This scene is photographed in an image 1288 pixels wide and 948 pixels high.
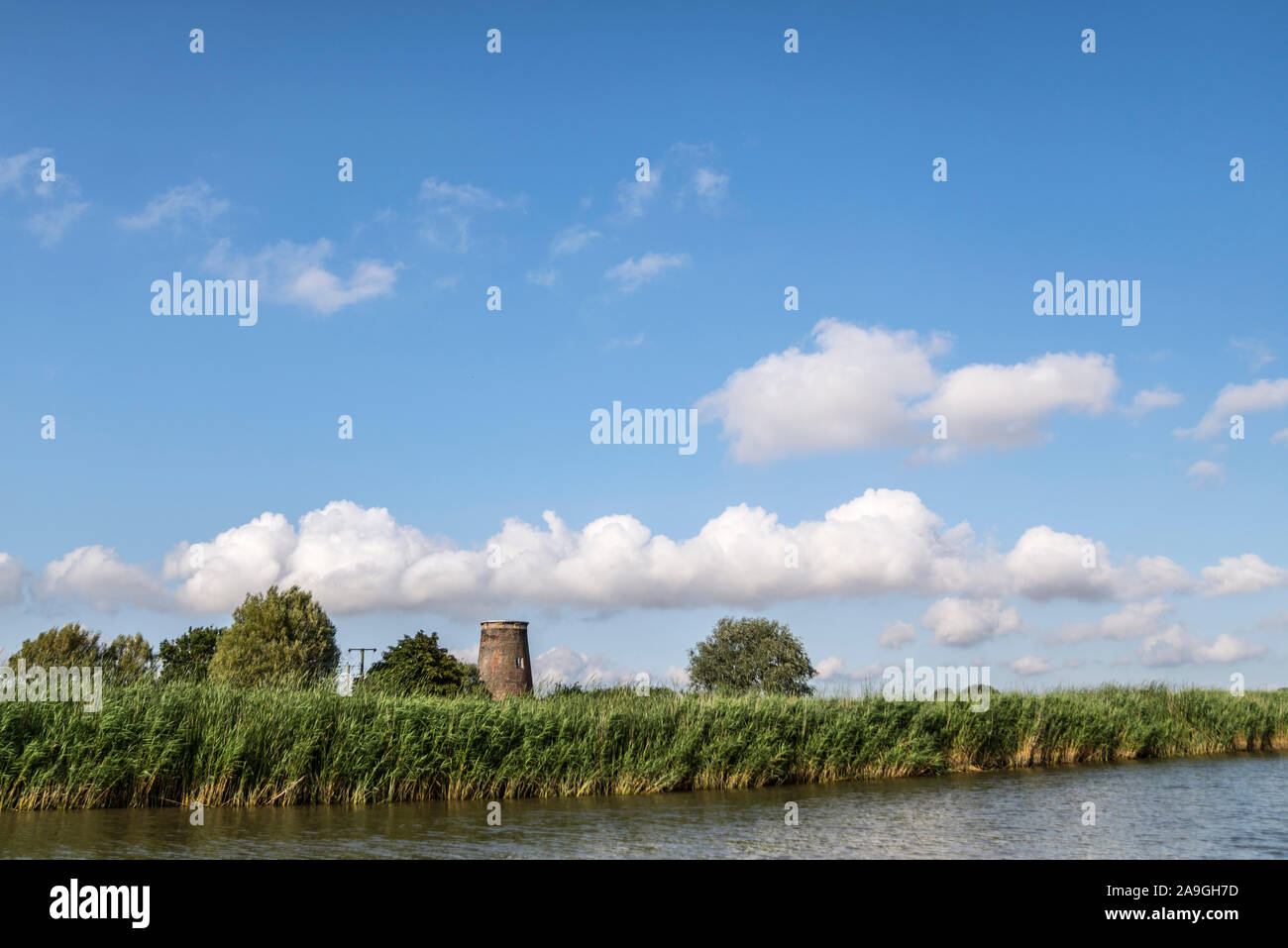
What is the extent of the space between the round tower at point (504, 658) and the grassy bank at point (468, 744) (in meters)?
24.1

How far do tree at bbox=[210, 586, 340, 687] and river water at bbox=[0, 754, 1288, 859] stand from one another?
1318 inches

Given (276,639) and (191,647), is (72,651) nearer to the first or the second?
(191,647)

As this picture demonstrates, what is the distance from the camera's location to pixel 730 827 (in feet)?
55.0

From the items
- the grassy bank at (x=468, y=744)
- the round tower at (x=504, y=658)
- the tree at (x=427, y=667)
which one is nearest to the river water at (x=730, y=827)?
the grassy bank at (x=468, y=744)

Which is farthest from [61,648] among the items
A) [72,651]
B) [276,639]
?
[276,639]

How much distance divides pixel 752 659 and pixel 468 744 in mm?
46356

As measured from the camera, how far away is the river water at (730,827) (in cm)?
1412

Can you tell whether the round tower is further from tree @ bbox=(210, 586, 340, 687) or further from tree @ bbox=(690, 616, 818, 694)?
tree @ bbox=(690, 616, 818, 694)

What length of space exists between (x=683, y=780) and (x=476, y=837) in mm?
8748

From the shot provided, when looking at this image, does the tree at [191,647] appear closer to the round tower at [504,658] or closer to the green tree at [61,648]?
the green tree at [61,648]
